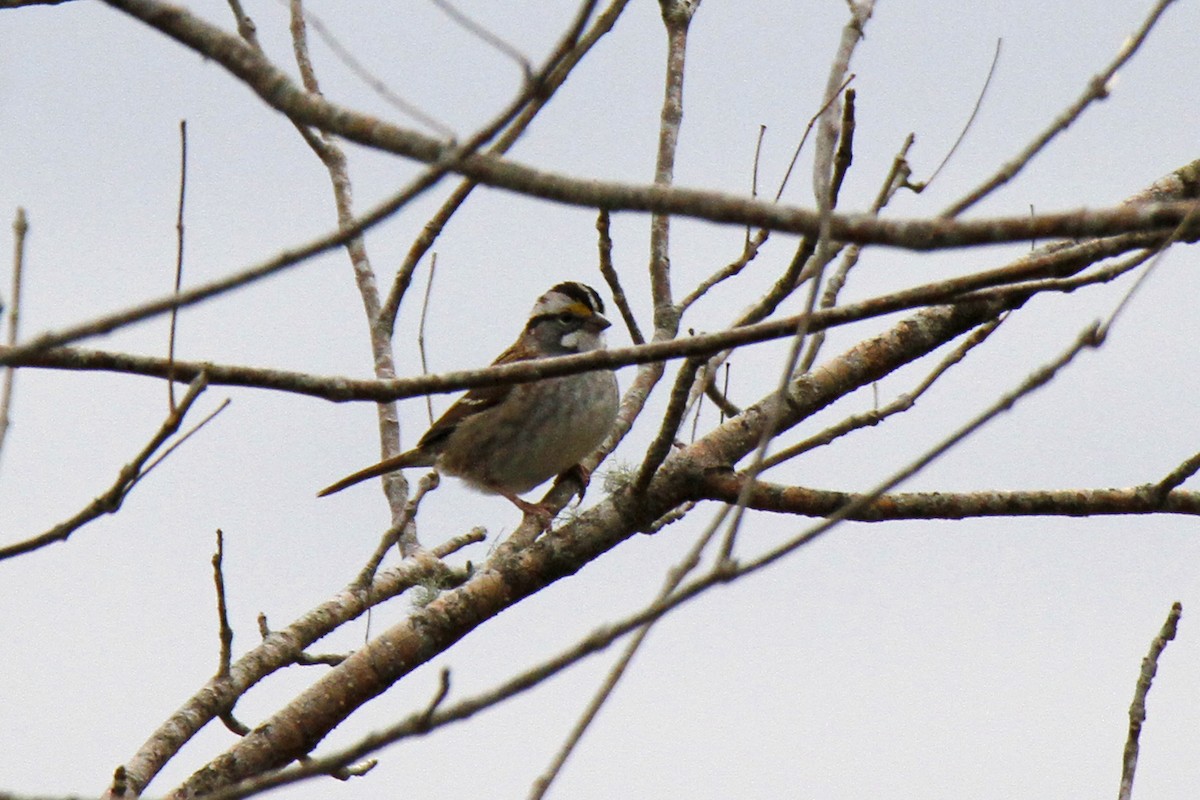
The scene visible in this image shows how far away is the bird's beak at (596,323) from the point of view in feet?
26.0

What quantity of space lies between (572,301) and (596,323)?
0.64ft

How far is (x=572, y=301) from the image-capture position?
26.3ft

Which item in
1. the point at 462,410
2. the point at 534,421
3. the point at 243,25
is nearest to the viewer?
the point at 243,25

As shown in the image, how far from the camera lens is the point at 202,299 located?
191 centimetres

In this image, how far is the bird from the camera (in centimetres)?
679

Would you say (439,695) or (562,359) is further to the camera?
(562,359)

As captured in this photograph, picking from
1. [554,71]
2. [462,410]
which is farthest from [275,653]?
[462,410]

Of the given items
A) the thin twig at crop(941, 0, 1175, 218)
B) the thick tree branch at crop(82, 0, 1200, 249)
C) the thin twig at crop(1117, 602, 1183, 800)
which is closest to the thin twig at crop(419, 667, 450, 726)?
the thick tree branch at crop(82, 0, 1200, 249)

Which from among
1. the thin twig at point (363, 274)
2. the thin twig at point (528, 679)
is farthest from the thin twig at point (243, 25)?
the thin twig at point (528, 679)

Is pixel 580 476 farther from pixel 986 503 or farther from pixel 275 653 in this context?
pixel 986 503

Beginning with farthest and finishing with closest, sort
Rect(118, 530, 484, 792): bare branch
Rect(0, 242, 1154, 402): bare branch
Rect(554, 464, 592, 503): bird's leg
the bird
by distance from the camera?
1. the bird
2. Rect(554, 464, 592, 503): bird's leg
3. Rect(118, 530, 484, 792): bare branch
4. Rect(0, 242, 1154, 402): bare branch

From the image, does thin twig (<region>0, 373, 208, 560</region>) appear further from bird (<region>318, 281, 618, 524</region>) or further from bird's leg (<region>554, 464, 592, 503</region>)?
bird's leg (<region>554, 464, 592, 503</region>)

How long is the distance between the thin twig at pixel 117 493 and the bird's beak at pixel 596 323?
18.4 ft

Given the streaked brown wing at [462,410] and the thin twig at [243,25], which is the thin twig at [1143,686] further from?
the streaked brown wing at [462,410]
